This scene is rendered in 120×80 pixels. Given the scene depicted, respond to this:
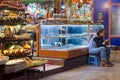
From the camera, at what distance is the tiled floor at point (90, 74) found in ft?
25.8

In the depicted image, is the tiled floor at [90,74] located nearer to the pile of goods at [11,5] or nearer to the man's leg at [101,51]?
the man's leg at [101,51]

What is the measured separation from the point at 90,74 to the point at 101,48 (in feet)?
5.84

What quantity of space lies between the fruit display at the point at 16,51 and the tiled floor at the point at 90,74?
90cm

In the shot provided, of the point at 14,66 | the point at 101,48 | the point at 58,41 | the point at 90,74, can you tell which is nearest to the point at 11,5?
the point at 14,66

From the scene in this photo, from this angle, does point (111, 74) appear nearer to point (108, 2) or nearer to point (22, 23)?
point (22, 23)

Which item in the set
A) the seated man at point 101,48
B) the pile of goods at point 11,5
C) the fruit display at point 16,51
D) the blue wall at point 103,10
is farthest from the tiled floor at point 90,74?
the blue wall at point 103,10

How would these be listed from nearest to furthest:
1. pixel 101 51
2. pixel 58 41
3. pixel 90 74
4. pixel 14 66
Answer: pixel 14 66
pixel 90 74
pixel 58 41
pixel 101 51

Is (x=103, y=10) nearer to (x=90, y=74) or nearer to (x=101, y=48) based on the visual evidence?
(x=101, y=48)

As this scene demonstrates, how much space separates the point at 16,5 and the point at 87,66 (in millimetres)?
3611

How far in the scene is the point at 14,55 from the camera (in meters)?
7.21

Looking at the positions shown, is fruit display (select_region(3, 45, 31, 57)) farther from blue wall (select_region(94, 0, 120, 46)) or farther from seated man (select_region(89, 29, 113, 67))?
blue wall (select_region(94, 0, 120, 46))

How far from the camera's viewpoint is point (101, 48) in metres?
10.0

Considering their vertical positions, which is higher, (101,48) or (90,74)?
(101,48)

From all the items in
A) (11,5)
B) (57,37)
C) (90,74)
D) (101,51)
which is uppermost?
(11,5)
